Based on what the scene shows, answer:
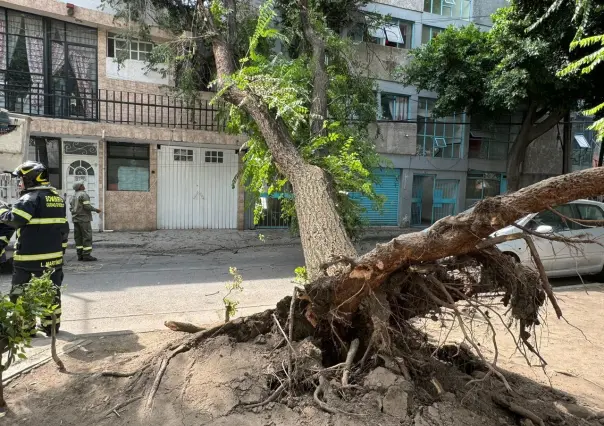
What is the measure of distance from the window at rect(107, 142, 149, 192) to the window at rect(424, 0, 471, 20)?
41.6 ft

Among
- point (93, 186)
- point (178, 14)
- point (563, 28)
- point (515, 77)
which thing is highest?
point (178, 14)

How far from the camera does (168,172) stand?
47.1 feet

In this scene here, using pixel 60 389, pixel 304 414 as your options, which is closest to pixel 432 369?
pixel 304 414

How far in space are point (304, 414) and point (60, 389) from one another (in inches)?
78.1

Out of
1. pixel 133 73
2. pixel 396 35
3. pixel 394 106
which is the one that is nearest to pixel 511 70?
pixel 394 106

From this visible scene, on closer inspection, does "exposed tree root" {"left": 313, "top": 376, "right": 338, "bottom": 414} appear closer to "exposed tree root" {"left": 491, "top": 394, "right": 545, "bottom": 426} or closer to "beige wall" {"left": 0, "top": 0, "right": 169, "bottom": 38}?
"exposed tree root" {"left": 491, "top": 394, "right": 545, "bottom": 426}

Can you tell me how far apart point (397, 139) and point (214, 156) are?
7178mm

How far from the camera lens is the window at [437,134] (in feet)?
59.0

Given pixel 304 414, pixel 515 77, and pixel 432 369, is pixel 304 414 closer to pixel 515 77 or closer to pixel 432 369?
pixel 432 369

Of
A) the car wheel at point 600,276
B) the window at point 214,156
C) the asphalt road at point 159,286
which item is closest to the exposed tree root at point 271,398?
the asphalt road at point 159,286

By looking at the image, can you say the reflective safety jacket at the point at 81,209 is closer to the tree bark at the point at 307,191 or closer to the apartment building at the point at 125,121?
the apartment building at the point at 125,121

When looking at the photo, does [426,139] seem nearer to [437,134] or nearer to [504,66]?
[437,134]

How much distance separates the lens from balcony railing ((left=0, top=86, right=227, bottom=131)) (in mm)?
12695

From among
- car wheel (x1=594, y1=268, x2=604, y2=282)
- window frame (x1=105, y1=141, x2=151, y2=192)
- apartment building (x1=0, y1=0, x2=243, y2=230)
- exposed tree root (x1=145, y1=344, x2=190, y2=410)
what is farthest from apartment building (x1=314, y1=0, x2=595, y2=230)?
exposed tree root (x1=145, y1=344, x2=190, y2=410)
